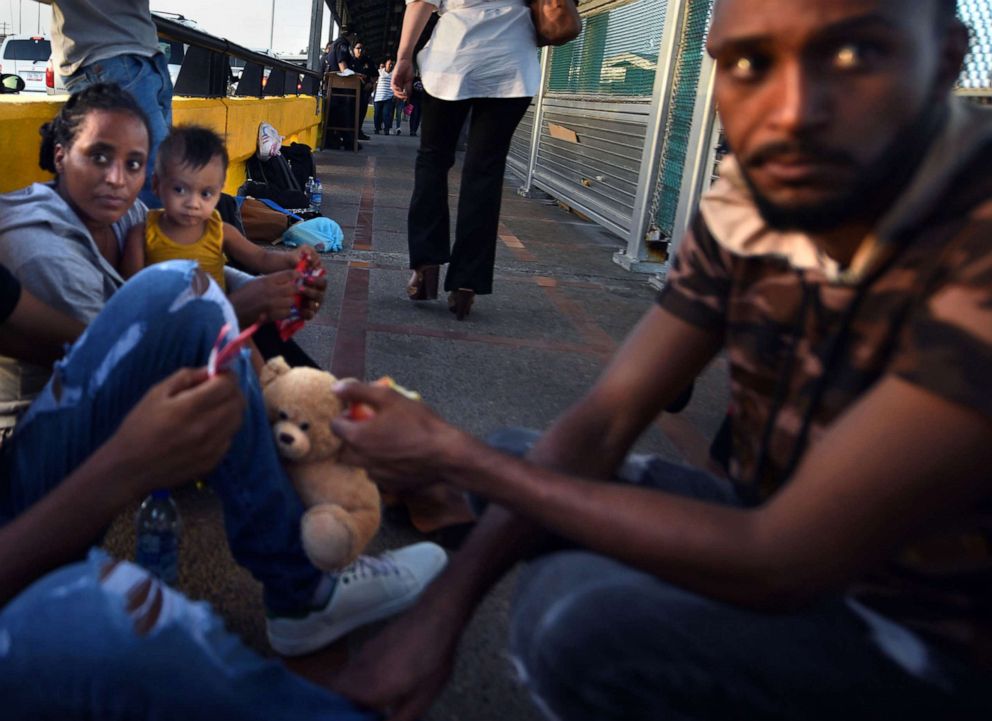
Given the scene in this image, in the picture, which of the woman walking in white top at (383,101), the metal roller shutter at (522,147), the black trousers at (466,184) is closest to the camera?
the black trousers at (466,184)

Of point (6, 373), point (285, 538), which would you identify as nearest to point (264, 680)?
point (285, 538)

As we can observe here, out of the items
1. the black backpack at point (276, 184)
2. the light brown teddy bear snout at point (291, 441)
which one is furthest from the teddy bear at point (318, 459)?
the black backpack at point (276, 184)

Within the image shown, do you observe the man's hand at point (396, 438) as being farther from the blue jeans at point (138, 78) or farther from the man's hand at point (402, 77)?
the man's hand at point (402, 77)

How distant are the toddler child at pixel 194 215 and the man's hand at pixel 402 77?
1.59 m

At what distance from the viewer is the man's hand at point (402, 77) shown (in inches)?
165

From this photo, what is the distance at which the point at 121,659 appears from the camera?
3.48 ft

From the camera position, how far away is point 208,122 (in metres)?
5.92

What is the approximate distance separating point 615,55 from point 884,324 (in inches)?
295

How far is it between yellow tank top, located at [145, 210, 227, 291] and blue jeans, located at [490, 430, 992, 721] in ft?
5.80

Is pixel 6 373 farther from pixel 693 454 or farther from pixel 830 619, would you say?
pixel 693 454

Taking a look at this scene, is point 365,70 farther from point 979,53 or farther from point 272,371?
point 272,371

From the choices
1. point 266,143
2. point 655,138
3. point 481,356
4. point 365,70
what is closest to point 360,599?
point 481,356

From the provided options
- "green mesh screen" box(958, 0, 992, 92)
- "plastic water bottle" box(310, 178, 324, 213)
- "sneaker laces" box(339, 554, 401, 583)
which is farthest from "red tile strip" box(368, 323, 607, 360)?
"plastic water bottle" box(310, 178, 324, 213)

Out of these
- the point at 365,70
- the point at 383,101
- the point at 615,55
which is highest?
the point at 365,70
